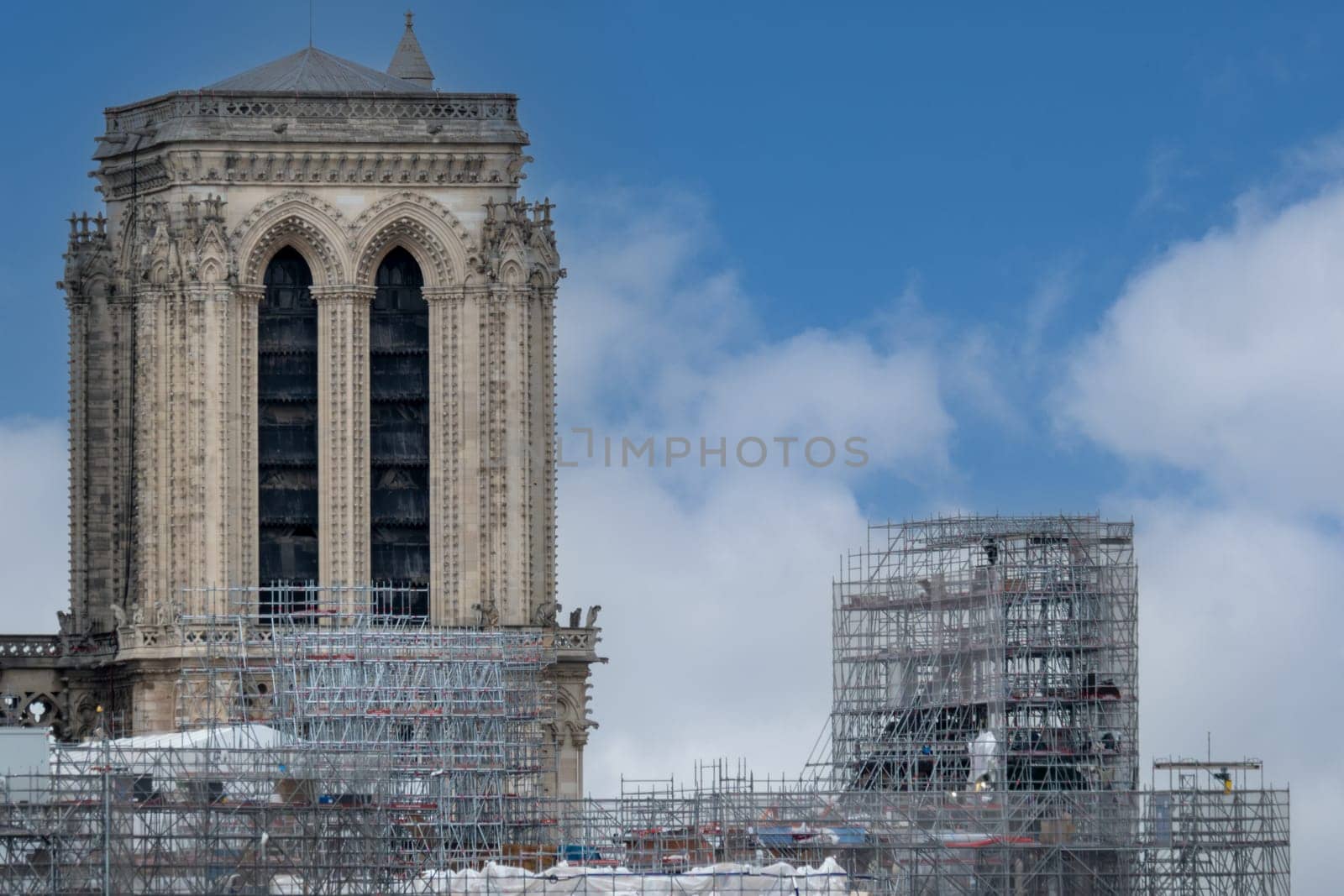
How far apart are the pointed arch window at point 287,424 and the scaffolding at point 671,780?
1429mm

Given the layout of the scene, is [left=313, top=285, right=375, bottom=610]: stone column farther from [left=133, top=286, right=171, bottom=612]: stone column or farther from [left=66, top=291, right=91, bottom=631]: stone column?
[left=66, top=291, right=91, bottom=631]: stone column

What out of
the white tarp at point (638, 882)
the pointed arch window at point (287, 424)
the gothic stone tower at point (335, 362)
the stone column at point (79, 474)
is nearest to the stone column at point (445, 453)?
the gothic stone tower at point (335, 362)

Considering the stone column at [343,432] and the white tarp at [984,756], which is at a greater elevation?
the stone column at [343,432]

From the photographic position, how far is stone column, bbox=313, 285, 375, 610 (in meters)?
146

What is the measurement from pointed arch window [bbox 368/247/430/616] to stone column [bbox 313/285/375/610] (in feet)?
1.67

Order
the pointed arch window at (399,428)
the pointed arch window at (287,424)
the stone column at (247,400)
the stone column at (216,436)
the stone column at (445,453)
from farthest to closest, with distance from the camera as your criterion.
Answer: the pointed arch window at (399,428), the pointed arch window at (287,424), the stone column at (247,400), the stone column at (445,453), the stone column at (216,436)

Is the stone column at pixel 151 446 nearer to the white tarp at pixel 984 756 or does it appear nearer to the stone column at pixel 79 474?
the stone column at pixel 79 474

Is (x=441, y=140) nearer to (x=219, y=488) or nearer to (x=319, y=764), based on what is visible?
(x=219, y=488)

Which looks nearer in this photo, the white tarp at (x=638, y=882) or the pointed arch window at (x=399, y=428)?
the white tarp at (x=638, y=882)

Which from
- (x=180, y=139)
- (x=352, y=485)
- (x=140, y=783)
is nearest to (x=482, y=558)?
(x=352, y=485)

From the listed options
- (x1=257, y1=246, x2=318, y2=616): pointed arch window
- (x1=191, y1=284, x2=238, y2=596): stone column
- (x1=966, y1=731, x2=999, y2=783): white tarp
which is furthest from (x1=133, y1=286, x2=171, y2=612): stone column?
(x1=966, y1=731, x2=999, y2=783): white tarp

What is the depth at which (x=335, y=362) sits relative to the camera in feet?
482

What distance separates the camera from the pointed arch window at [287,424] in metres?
147

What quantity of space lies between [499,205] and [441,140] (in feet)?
7.47
